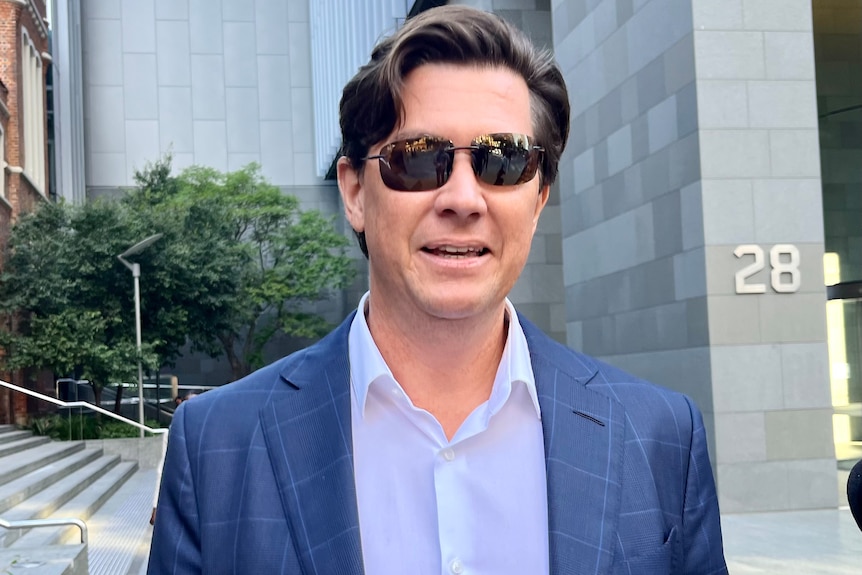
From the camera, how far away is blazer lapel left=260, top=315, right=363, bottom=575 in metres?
1.82

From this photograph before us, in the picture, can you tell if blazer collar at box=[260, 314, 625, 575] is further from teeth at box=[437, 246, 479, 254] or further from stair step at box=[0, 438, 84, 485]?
stair step at box=[0, 438, 84, 485]

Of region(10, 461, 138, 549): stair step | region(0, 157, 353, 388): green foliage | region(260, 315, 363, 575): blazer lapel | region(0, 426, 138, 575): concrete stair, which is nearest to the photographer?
region(260, 315, 363, 575): blazer lapel

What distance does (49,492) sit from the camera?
13.7 metres

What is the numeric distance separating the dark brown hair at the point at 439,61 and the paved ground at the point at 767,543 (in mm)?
7208

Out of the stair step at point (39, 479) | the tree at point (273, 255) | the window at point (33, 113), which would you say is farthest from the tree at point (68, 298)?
the tree at point (273, 255)

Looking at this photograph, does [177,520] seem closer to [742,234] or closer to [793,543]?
[793,543]

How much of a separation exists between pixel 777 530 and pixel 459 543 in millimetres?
9506

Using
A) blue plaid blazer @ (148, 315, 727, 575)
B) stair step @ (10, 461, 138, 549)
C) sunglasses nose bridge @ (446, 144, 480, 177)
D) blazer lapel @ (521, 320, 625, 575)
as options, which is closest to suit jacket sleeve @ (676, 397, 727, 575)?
blue plaid blazer @ (148, 315, 727, 575)

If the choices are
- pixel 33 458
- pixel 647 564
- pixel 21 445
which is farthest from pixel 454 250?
pixel 21 445

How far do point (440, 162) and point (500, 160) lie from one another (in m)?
0.12

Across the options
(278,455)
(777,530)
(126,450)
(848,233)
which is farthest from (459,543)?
(126,450)

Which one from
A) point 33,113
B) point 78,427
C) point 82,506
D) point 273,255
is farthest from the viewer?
point 273,255

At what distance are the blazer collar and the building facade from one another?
23509 mm

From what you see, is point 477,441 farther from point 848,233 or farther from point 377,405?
point 848,233
